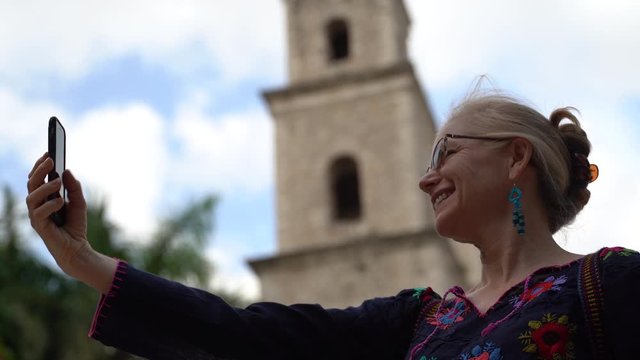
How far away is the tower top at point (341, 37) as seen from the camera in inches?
954

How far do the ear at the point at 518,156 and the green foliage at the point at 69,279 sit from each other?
45.5 ft

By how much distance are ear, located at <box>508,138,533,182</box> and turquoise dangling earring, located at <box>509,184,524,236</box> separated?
0.03 meters

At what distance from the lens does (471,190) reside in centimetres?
313

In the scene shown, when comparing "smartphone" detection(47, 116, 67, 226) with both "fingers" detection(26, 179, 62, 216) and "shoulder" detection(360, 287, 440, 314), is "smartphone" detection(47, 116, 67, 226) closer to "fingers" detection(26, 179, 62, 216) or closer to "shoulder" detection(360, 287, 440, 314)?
"fingers" detection(26, 179, 62, 216)

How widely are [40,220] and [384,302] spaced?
991 mm

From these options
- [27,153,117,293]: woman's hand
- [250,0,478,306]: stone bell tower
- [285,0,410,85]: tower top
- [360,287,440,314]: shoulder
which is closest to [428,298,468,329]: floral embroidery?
[360,287,440,314]: shoulder

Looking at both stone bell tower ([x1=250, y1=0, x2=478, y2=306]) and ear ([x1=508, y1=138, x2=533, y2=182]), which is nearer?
ear ([x1=508, y1=138, x2=533, y2=182])

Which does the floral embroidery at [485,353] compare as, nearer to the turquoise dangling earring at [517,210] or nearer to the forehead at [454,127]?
the turquoise dangling earring at [517,210]

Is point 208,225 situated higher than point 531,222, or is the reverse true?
point 531,222

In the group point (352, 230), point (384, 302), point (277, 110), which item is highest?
point (384, 302)

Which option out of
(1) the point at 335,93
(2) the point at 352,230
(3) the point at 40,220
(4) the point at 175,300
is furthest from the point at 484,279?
(1) the point at 335,93

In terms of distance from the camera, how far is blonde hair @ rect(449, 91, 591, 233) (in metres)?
3.13

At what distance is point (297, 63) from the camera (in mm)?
24562

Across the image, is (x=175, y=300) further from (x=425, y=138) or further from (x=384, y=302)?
(x=425, y=138)
